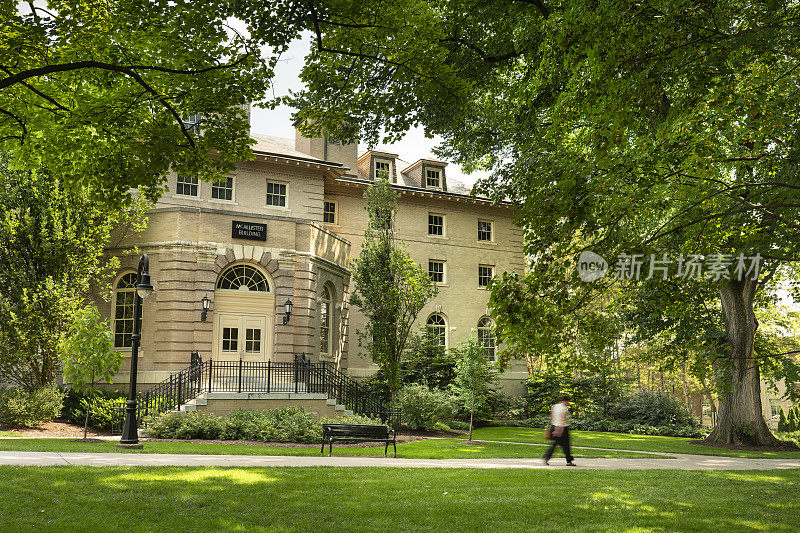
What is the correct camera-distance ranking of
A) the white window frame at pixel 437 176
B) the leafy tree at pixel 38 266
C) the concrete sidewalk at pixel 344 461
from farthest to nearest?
the white window frame at pixel 437 176, the leafy tree at pixel 38 266, the concrete sidewalk at pixel 344 461

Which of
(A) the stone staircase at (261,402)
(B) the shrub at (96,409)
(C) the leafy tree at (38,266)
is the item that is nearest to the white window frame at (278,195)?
(C) the leafy tree at (38,266)

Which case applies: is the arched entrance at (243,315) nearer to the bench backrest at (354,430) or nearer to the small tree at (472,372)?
the small tree at (472,372)

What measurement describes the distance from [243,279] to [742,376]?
19.7m

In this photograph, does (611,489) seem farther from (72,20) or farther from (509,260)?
(509,260)

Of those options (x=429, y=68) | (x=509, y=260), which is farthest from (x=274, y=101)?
(x=509, y=260)

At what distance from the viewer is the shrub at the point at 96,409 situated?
761 inches

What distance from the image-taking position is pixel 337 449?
16938 millimetres

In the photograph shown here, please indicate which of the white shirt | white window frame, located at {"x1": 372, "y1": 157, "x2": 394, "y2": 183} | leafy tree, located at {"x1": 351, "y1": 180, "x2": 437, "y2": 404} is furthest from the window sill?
the white shirt

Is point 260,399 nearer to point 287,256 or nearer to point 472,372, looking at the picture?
point 287,256

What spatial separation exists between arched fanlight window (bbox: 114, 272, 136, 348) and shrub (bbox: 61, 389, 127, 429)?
3.07 meters

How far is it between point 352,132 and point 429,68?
2.27 meters

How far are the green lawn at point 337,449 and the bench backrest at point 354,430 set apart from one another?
Result: 0.93 m

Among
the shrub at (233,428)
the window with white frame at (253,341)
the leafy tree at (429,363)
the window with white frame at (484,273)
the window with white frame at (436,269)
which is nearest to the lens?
the shrub at (233,428)

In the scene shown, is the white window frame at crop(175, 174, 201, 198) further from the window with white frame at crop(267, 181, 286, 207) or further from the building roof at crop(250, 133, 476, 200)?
the window with white frame at crop(267, 181, 286, 207)
